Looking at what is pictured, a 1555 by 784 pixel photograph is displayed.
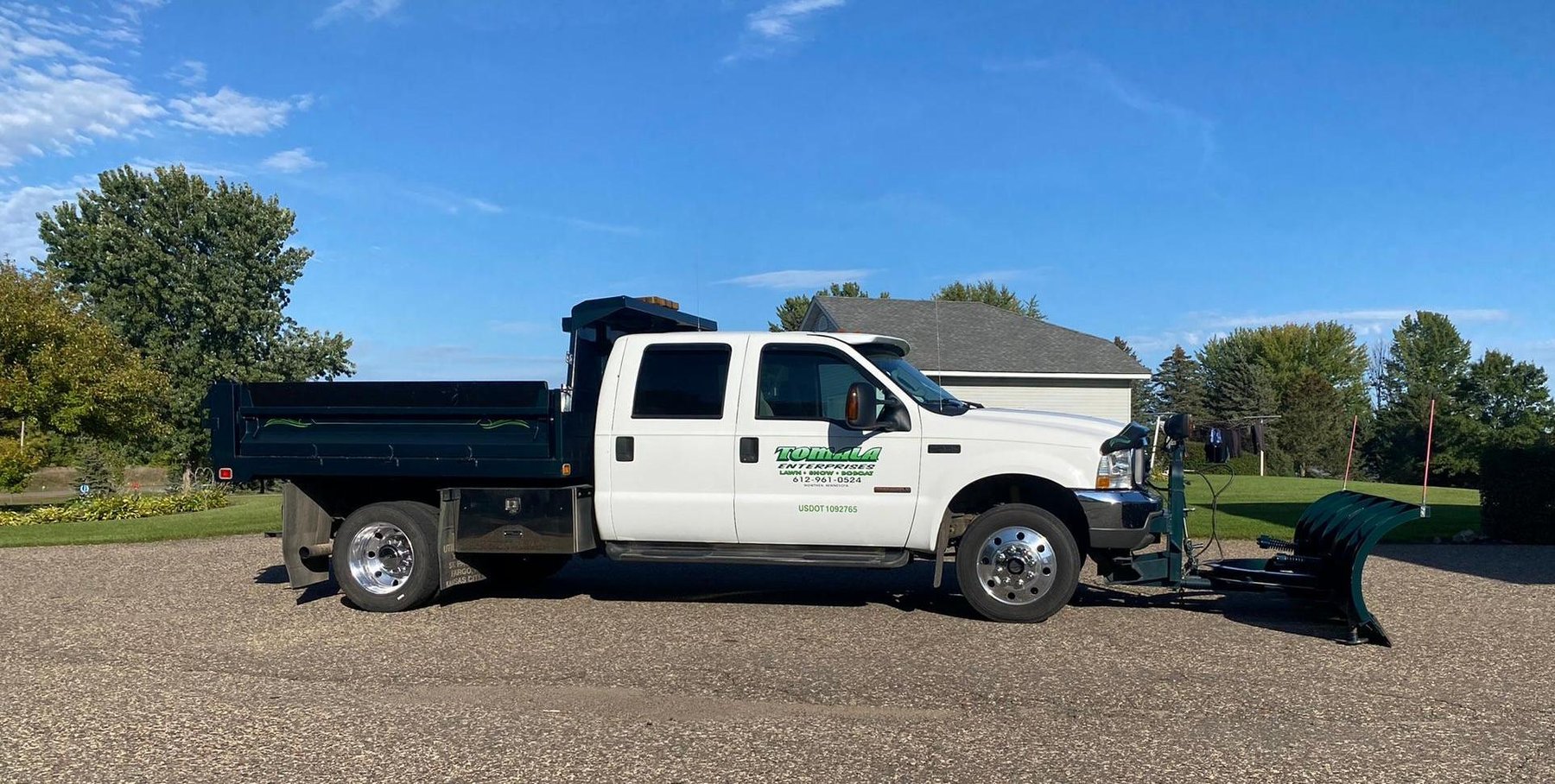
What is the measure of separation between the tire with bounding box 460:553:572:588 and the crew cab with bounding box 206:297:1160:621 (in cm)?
71

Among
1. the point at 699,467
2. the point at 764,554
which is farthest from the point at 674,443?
the point at 764,554

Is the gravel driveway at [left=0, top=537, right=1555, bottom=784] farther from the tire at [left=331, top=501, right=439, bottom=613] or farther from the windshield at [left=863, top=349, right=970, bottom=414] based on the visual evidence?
the windshield at [left=863, top=349, right=970, bottom=414]

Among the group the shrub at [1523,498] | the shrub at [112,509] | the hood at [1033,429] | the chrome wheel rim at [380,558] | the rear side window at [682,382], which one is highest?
the rear side window at [682,382]

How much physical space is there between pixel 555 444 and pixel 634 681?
2.31 metres

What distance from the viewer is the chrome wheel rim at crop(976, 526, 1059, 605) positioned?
757 cm

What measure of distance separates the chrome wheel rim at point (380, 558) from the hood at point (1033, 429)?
4191 millimetres

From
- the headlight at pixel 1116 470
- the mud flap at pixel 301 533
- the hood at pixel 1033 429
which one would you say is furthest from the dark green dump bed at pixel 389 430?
the headlight at pixel 1116 470

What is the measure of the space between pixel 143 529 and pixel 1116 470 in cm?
1438

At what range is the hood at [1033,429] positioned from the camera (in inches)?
299

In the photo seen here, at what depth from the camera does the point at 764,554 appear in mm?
7988

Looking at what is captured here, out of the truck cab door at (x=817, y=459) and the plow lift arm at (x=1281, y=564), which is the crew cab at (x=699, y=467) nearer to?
the truck cab door at (x=817, y=459)

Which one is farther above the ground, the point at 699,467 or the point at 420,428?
the point at 420,428

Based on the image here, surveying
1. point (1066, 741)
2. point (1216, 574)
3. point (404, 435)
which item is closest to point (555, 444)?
point (404, 435)

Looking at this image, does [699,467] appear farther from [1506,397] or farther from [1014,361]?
[1506,397]
